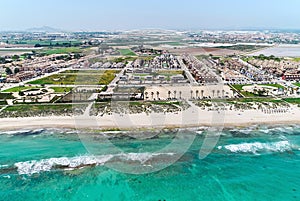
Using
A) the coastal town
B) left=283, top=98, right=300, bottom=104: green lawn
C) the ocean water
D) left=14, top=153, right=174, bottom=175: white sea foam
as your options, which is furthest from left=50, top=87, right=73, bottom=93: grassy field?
left=283, top=98, right=300, bottom=104: green lawn

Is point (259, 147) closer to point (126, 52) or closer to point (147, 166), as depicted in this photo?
point (147, 166)

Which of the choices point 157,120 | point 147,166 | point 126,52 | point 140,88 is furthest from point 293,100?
point 126,52

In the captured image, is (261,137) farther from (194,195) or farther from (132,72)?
(132,72)

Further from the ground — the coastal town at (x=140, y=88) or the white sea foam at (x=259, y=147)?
the coastal town at (x=140, y=88)

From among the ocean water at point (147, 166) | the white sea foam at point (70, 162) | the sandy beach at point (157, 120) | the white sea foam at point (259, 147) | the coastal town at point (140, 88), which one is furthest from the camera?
the coastal town at point (140, 88)

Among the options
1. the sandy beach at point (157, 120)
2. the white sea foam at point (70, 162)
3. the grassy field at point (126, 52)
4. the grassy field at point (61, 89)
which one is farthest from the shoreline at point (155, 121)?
the grassy field at point (126, 52)

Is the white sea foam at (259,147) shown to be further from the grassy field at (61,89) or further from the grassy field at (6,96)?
the grassy field at (6,96)

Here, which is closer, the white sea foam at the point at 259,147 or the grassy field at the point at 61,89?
the white sea foam at the point at 259,147

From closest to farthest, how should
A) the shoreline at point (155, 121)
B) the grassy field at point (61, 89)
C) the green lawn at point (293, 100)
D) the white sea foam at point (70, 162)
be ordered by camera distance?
the white sea foam at point (70, 162) < the shoreline at point (155, 121) < the green lawn at point (293, 100) < the grassy field at point (61, 89)

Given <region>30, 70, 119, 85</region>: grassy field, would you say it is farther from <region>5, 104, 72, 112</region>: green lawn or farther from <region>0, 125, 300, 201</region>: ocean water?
<region>0, 125, 300, 201</region>: ocean water
